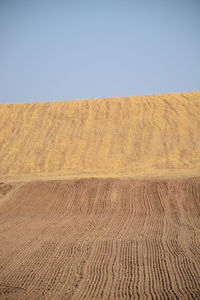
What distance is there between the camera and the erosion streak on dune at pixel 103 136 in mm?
25297

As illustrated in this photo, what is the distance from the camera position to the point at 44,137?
30344 mm

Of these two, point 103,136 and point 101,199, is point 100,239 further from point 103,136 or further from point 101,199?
point 103,136

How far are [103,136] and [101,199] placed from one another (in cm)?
1284

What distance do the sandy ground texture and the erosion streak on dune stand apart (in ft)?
18.2

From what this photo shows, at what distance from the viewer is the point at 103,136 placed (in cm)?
2958

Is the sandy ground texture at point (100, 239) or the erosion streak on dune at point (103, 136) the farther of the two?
the erosion streak on dune at point (103, 136)

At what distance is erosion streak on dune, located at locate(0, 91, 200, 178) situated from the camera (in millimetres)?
25297

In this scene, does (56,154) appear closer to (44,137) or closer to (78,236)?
(44,137)

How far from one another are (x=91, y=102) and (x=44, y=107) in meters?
4.31

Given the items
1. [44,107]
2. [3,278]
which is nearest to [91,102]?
[44,107]

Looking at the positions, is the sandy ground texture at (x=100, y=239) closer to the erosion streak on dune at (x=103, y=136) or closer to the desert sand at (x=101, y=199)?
the desert sand at (x=101, y=199)

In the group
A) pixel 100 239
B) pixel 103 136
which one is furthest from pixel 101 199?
pixel 103 136

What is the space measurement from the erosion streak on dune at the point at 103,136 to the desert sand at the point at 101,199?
0.08m

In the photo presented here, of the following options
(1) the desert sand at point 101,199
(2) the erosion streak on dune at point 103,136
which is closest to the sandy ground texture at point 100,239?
(1) the desert sand at point 101,199
